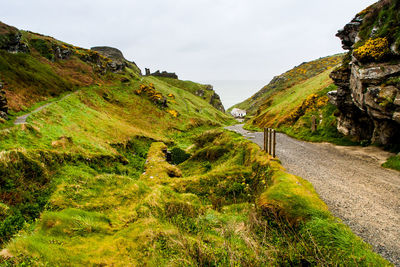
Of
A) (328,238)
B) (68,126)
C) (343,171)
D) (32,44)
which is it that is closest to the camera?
(328,238)

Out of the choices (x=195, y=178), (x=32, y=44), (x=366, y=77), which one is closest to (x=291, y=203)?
(x=195, y=178)

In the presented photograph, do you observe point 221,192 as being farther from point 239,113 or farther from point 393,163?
point 239,113

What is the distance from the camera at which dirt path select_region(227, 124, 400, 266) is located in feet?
21.8

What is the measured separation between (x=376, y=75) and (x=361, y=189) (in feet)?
39.2

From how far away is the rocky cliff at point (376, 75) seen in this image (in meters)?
14.8

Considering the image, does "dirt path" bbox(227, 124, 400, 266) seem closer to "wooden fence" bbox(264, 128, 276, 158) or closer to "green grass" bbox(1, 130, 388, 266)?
"green grass" bbox(1, 130, 388, 266)

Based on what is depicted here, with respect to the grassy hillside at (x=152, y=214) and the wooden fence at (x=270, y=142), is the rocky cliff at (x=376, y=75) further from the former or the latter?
the grassy hillside at (x=152, y=214)

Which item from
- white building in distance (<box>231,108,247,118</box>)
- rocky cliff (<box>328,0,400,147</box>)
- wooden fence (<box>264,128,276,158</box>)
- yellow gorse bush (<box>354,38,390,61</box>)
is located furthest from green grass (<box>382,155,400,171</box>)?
white building in distance (<box>231,108,247,118</box>)

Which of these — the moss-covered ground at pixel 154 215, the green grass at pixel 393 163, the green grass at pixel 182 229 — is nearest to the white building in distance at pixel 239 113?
the green grass at pixel 393 163

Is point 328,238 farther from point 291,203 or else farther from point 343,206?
point 343,206

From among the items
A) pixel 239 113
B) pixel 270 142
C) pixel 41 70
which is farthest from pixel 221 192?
pixel 239 113

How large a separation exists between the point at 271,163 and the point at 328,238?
781cm

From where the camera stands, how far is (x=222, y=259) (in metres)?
4.84

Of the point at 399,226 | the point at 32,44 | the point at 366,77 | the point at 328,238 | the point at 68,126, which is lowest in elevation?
the point at 399,226
